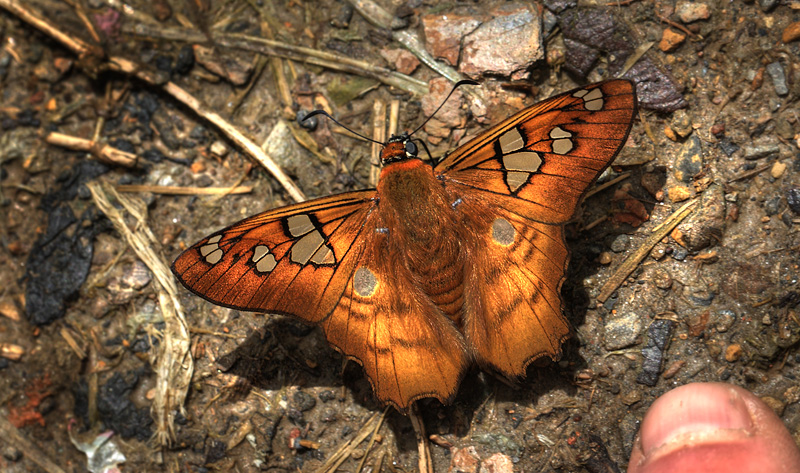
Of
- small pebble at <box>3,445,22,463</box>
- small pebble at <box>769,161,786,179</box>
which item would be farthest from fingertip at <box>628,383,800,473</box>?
small pebble at <box>3,445,22,463</box>

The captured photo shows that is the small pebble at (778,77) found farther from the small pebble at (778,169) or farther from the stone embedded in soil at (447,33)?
the stone embedded in soil at (447,33)

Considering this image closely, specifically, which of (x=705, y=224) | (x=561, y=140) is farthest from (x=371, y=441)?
(x=705, y=224)

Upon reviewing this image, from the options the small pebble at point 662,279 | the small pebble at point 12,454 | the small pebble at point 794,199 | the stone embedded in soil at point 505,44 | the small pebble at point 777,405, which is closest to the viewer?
the small pebble at point 777,405

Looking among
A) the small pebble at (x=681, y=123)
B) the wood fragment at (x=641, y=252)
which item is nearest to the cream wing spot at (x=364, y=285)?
the wood fragment at (x=641, y=252)

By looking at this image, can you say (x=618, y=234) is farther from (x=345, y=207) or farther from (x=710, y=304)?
(x=345, y=207)

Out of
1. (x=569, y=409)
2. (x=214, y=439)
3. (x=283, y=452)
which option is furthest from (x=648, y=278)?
(x=214, y=439)
